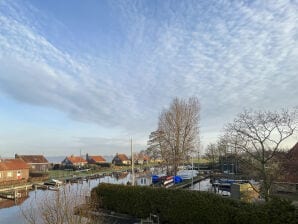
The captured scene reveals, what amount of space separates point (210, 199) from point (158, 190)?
211 inches

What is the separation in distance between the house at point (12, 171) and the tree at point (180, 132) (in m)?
35.8

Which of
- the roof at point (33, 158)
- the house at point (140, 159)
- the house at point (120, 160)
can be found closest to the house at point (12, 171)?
the roof at point (33, 158)

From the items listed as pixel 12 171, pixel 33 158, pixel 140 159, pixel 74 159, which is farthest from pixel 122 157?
pixel 12 171

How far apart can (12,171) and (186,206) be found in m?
57.8

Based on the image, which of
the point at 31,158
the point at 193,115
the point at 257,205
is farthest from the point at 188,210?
the point at 31,158

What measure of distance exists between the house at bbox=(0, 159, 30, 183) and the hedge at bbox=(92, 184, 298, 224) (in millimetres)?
45790

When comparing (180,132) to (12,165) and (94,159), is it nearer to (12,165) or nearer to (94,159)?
(12,165)

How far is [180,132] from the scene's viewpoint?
182ft

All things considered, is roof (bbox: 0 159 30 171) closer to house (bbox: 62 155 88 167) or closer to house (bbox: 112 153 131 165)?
house (bbox: 62 155 88 167)

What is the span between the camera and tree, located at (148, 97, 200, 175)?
55094 millimetres

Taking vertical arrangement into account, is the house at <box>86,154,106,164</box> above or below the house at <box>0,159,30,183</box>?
above

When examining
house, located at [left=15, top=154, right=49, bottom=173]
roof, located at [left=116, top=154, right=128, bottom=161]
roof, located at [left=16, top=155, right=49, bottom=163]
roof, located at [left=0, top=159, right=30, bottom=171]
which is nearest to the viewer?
roof, located at [left=0, top=159, right=30, bottom=171]

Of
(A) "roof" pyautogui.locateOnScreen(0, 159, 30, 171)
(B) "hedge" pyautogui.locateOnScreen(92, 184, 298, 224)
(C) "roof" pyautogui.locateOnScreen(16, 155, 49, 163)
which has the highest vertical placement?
(C) "roof" pyautogui.locateOnScreen(16, 155, 49, 163)

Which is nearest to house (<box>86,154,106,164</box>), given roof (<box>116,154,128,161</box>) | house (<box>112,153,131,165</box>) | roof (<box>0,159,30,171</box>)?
house (<box>112,153,131,165</box>)
